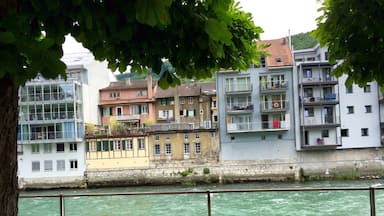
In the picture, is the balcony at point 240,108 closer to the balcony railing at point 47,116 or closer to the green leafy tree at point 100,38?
the balcony railing at point 47,116

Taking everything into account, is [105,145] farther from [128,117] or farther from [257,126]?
[257,126]

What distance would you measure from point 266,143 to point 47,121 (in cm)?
2135

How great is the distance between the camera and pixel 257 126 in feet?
139

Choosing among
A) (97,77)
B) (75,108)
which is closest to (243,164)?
(75,108)

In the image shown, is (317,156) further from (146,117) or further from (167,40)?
(167,40)

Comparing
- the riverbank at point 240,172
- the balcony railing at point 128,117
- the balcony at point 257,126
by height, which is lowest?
the riverbank at point 240,172

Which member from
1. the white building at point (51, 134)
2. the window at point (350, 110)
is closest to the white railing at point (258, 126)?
the window at point (350, 110)

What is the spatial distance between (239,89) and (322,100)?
7.79 metres

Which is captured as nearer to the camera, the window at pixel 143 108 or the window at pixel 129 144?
the window at pixel 129 144

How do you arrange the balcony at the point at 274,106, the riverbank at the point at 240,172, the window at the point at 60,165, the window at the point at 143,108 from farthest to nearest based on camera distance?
1. the window at the point at 143,108
2. the window at the point at 60,165
3. the balcony at the point at 274,106
4. the riverbank at the point at 240,172

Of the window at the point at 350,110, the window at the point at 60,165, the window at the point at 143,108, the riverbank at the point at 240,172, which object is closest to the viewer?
the riverbank at the point at 240,172

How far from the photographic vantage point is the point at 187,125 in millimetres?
43969

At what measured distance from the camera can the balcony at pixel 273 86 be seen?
4247cm

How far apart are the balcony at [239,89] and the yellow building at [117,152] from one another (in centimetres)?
927
